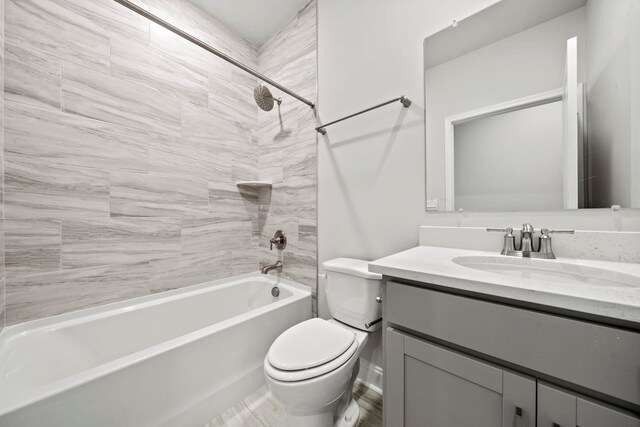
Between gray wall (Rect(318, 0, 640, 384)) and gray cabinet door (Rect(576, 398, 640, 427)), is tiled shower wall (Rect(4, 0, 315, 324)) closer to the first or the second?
gray wall (Rect(318, 0, 640, 384))

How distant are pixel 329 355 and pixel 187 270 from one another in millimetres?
1265

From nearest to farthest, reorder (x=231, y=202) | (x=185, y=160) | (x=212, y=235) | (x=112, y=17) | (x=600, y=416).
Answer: (x=600, y=416) → (x=112, y=17) → (x=185, y=160) → (x=212, y=235) → (x=231, y=202)

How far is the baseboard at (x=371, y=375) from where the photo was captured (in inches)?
52.5

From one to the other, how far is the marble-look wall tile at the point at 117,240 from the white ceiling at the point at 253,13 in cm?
167

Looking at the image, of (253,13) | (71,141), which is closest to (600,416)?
(71,141)

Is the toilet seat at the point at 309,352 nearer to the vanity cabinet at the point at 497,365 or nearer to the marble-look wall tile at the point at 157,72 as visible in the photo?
the vanity cabinet at the point at 497,365

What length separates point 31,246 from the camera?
1.13 meters

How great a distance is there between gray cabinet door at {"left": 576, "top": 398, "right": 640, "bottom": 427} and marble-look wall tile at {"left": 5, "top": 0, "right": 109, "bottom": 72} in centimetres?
236

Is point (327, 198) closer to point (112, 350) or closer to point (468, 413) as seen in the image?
point (468, 413)

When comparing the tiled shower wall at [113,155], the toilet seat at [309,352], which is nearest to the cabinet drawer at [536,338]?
the toilet seat at [309,352]

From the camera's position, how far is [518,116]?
0.95m

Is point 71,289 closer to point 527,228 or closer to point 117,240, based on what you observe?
point 117,240

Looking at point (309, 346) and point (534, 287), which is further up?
point (534, 287)

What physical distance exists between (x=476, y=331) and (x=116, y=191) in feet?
6.13
